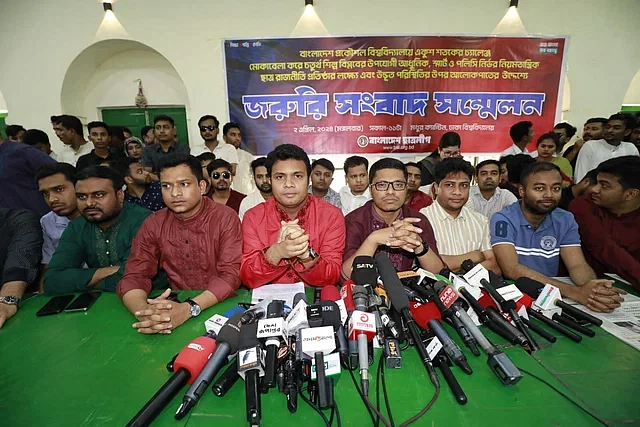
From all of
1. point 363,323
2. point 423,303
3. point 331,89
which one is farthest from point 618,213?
point 331,89

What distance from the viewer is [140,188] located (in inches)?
147

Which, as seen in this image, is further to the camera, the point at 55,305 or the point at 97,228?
the point at 97,228

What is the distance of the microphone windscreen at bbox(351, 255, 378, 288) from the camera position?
145cm

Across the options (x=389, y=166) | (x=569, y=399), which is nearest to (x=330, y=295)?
(x=569, y=399)

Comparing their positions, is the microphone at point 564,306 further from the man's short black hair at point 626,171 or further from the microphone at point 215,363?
the microphone at point 215,363

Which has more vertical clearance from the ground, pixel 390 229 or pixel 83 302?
pixel 390 229

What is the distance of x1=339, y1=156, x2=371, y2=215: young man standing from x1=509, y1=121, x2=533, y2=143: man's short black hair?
2980 mm

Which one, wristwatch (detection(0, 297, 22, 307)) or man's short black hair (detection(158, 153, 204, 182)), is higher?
man's short black hair (detection(158, 153, 204, 182))

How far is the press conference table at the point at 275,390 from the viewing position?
3.28ft

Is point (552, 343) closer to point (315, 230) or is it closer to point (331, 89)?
point (315, 230)

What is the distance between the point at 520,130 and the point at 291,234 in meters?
5.04

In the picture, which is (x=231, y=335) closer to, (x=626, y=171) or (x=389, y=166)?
(x=389, y=166)

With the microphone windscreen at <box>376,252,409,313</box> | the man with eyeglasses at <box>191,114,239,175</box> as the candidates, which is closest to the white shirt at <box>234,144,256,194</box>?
the man with eyeglasses at <box>191,114,239,175</box>

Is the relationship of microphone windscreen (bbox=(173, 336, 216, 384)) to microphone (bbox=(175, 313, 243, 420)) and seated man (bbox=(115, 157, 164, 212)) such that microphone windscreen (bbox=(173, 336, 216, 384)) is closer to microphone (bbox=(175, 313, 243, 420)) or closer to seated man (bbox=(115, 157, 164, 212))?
microphone (bbox=(175, 313, 243, 420))
